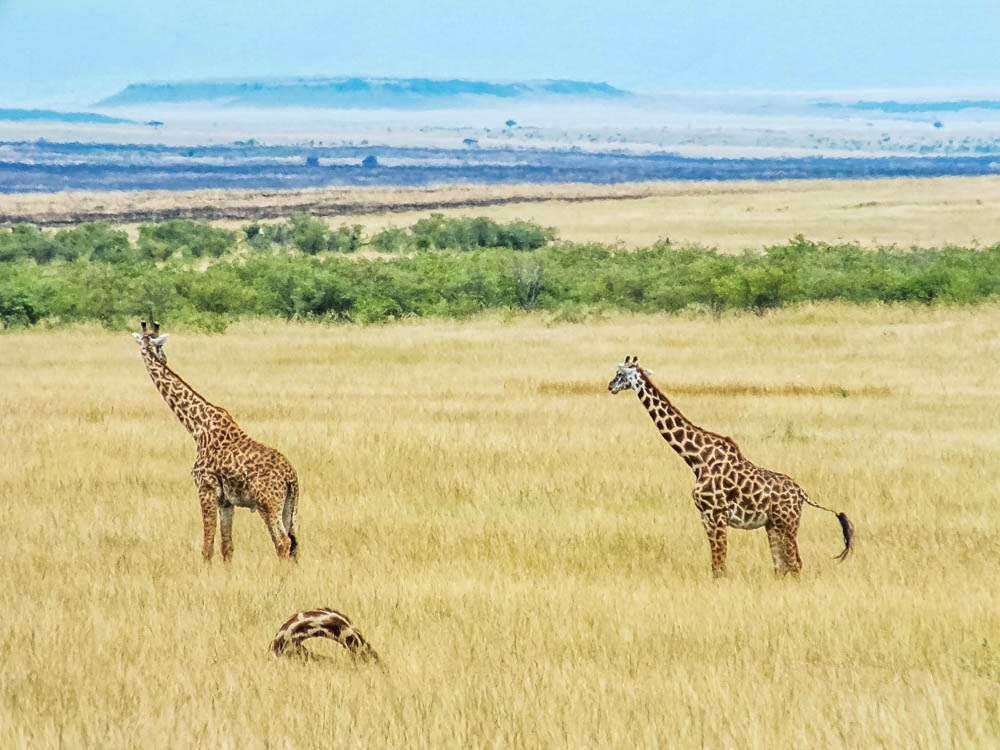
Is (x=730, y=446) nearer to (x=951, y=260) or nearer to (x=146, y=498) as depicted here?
(x=146, y=498)

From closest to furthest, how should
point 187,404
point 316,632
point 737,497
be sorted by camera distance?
1. point 316,632
2. point 737,497
3. point 187,404

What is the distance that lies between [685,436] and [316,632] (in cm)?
369

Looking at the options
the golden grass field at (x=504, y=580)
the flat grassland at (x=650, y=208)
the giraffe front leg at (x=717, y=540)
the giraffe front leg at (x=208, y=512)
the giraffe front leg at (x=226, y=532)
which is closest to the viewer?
the golden grass field at (x=504, y=580)

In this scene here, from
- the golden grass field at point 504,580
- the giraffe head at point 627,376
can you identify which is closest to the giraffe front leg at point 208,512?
the golden grass field at point 504,580

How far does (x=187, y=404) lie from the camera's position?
11258mm

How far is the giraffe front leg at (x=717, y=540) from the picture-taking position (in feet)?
33.2

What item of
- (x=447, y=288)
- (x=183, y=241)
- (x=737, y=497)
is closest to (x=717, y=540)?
(x=737, y=497)

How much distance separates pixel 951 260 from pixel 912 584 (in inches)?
1461

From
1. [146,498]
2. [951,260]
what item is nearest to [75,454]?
[146,498]

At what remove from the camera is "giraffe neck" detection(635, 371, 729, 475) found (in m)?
10.3

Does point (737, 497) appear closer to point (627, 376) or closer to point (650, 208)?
point (627, 376)

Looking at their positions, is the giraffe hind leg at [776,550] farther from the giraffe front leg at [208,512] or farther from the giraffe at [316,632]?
the giraffe front leg at [208,512]

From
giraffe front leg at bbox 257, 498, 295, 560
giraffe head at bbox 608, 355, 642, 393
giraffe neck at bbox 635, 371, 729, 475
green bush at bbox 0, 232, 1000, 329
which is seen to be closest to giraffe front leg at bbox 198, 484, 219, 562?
giraffe front leg at bbox 257, 498, 295, 560

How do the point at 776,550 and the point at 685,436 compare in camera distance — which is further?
the point at 685,436
